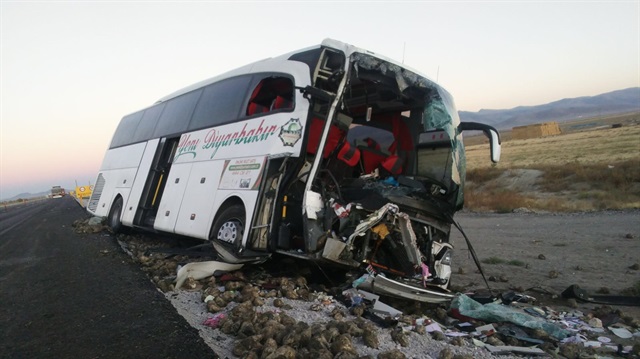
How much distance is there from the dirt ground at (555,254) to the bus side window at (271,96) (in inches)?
156

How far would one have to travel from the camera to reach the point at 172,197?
9.27 m

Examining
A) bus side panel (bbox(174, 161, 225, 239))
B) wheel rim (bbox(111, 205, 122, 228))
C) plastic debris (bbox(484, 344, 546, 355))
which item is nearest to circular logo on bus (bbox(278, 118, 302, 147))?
bus side panel (bbox(174, 161, 225, 239))

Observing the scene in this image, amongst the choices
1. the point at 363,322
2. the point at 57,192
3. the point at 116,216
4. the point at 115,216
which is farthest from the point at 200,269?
the point at 57,192

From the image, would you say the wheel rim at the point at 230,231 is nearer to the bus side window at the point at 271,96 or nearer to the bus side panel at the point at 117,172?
the bus side window at the point at 271,96

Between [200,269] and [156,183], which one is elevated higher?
[156,183]

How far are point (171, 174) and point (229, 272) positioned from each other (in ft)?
12.6

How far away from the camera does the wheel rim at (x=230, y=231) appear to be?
692 centimetres

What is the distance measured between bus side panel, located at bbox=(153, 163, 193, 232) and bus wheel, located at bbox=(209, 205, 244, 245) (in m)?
1.74

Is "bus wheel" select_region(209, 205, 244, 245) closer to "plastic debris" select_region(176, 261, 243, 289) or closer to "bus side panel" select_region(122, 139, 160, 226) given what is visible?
"plastic debris" select_region(176, 261, 243, 289)

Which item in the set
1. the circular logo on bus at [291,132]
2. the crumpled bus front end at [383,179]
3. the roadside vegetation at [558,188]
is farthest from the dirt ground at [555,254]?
the circular logo on bus at [291,132]

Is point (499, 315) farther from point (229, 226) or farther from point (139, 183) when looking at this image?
point (139, 183)

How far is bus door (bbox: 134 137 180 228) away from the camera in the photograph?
10.4 meters

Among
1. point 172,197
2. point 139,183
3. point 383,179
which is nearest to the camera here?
point 383,179

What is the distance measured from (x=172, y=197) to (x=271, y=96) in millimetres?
3441
